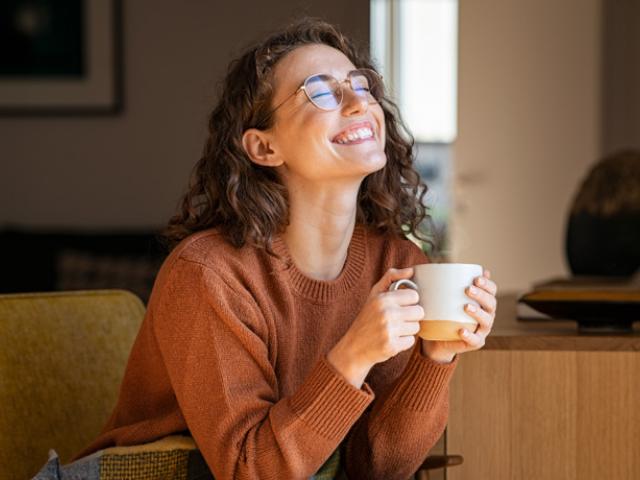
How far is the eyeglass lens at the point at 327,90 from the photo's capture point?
1.40 m

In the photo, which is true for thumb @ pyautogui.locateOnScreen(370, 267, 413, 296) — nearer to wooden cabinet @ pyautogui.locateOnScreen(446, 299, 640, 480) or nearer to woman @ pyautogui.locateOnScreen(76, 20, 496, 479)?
woman @ pyautogui.locateOnScreen(76, 20, 496, 479)

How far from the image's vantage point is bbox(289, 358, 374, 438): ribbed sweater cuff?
1239mm

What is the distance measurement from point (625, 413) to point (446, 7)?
5.34 metres

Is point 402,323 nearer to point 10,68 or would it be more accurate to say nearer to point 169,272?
point 169,272

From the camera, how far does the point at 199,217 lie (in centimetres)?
150

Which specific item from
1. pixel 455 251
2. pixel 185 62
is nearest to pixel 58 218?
pixel 185 62

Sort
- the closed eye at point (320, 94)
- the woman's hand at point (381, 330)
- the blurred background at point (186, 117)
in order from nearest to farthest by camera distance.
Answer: the woman's hand at point (381, 330)
the closed eye at point (320, 94)
the blurred background at point (186, 117)

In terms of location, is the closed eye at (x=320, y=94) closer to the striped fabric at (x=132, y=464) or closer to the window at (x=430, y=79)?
the striped fabric at (x=132, y=464)

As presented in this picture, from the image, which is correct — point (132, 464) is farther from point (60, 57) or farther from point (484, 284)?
point (60, 57)

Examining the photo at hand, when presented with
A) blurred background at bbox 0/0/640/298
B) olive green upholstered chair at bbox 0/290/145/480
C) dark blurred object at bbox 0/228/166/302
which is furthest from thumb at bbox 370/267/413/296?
dark blurred object at bbox 0/228/166/302

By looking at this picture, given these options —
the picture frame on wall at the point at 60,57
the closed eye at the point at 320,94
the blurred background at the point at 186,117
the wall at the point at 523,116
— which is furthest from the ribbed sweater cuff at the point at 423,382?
the wall at the point at 523,116

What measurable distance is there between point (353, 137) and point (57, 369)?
2.01ft

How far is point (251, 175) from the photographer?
1490 mm

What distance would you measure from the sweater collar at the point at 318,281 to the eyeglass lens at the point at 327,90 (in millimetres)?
201
